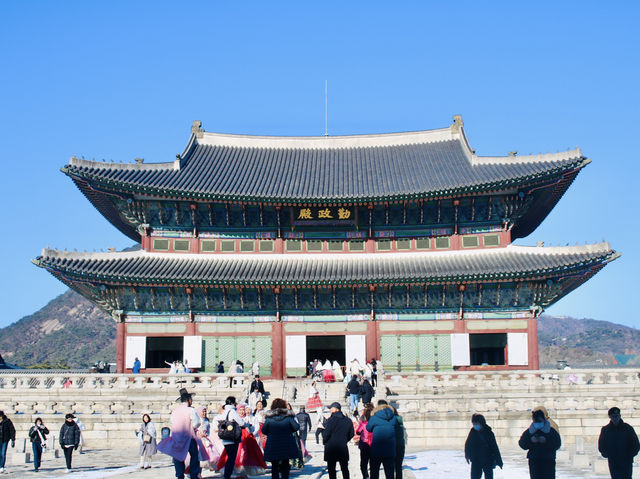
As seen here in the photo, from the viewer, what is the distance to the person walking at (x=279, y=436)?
516 inches

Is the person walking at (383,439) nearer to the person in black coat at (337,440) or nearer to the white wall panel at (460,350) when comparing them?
the person in black coat at (337,440)

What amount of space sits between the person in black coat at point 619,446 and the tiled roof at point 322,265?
1980cm

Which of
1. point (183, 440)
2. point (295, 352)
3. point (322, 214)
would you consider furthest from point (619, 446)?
point (322, 214)

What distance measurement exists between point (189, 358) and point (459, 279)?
13.6 m

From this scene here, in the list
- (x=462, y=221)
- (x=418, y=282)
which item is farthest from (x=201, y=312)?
(x=462, y=221)

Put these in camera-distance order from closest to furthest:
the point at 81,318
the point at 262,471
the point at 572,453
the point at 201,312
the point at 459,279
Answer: the point at 262,471, the point at 572,453, the point at 459,279, the point at 201,312, the point at 81,318

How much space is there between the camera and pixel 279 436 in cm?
1316

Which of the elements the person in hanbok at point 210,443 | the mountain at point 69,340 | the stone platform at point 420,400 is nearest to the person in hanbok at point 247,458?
the person in hanbok at point 210,443

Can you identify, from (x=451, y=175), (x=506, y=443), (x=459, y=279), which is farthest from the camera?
(x=451, y=175)

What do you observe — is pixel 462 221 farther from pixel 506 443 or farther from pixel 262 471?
pixel 262 471

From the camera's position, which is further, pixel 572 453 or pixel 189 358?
pixel 189 358

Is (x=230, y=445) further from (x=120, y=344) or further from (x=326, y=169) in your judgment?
(x=326, y=169)

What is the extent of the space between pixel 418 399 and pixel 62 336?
446ft

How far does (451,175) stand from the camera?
37.0 metres
